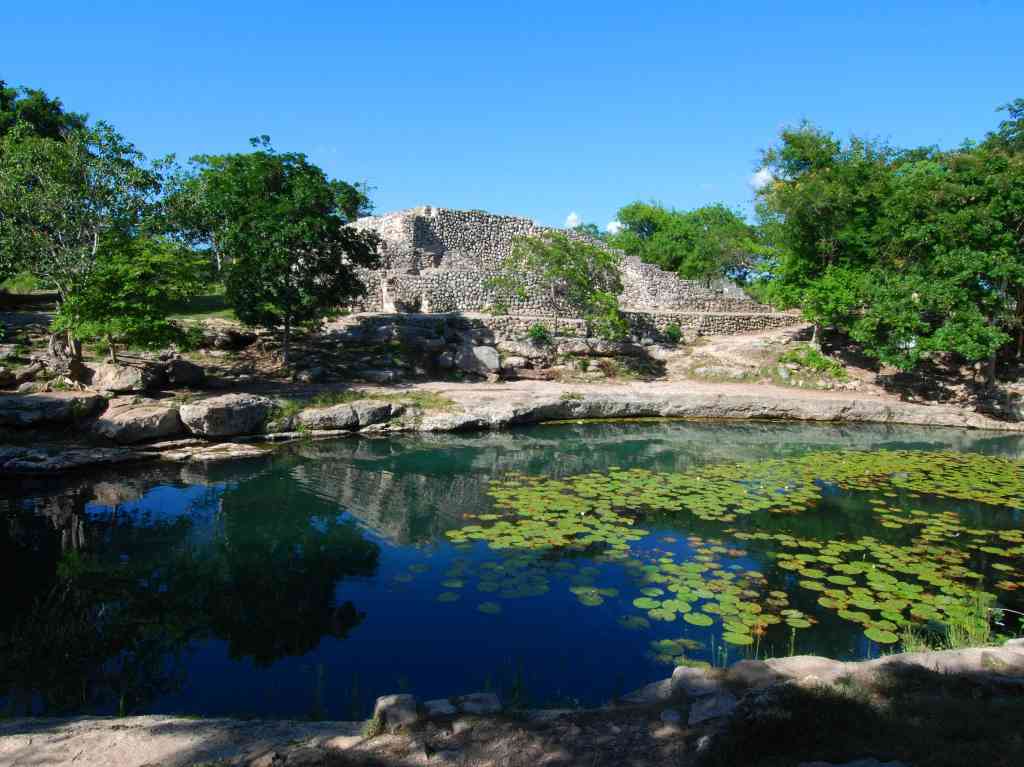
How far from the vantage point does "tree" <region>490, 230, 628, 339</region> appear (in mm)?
25109

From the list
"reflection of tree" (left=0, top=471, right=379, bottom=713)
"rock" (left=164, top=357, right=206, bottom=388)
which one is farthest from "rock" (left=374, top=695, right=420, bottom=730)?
"rock" (left=164, top=357, right=206, bottom=388)

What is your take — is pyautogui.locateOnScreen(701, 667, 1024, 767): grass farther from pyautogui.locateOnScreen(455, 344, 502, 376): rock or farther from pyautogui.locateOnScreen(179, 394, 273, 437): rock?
pyautogui.locateOnScreen(455, 344, 502, 376): rock

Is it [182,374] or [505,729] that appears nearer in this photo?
[505,729]


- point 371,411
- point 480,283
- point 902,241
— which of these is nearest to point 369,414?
point 371,411

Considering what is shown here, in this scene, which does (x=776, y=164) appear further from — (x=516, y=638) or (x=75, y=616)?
(x=75, y=616)

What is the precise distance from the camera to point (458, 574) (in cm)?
754

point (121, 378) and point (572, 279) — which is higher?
point (572, 279)

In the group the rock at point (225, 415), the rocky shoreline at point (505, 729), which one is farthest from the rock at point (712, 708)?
the rock at point (225, 415)

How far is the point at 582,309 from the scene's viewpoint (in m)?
26.4

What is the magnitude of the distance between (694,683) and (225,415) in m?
11.9

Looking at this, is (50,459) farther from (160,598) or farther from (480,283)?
(480,283)

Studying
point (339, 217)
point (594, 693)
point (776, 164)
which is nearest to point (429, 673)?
→ point (594, 693)

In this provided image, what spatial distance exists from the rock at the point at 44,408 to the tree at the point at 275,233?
A: 581cm

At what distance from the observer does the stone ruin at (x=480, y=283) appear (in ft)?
88.6
